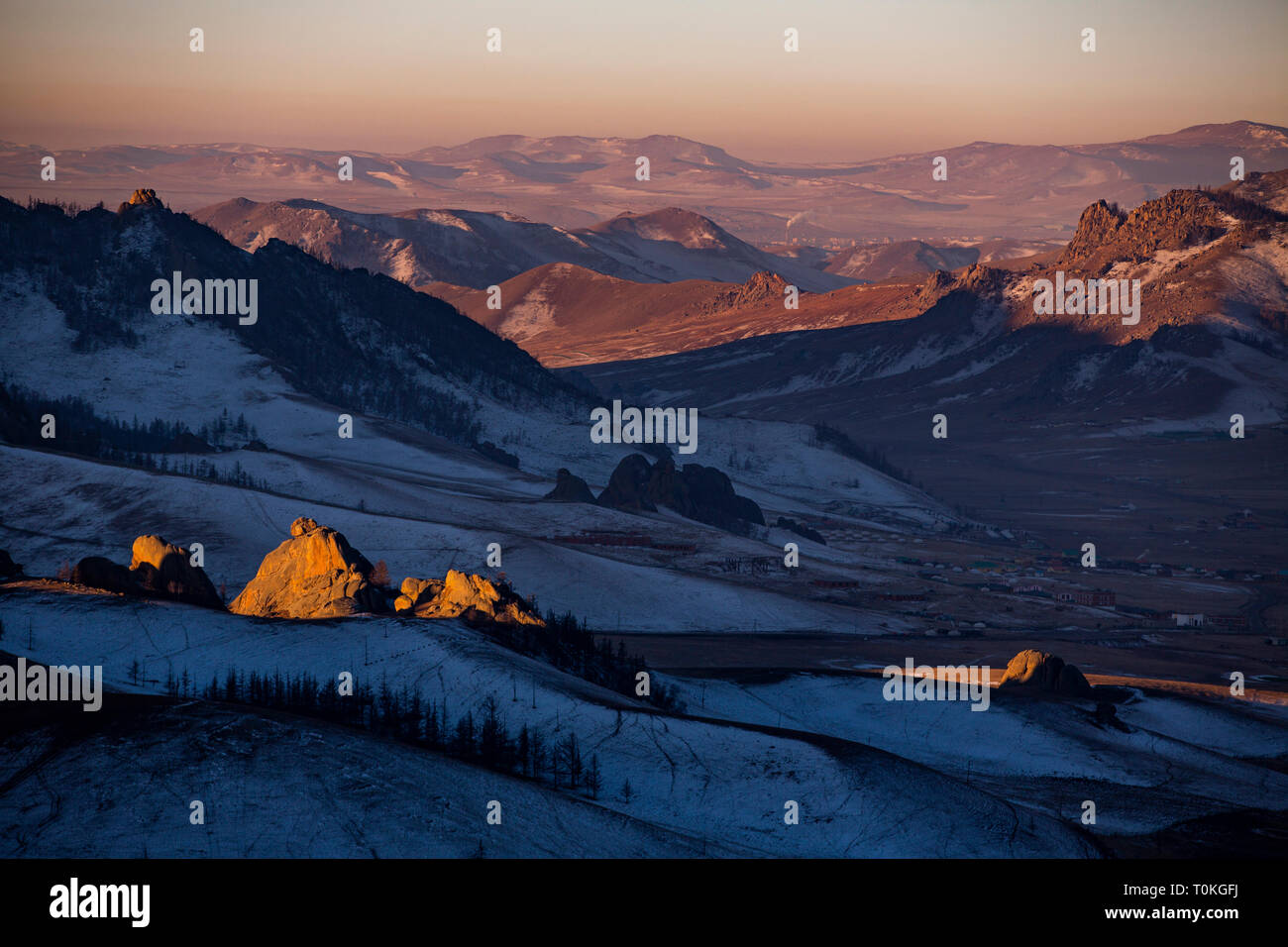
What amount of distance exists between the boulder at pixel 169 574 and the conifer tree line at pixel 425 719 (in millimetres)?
21219

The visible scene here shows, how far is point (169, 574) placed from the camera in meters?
96.8

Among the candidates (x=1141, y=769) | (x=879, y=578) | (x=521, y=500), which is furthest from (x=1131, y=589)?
(x=1141, y=769)

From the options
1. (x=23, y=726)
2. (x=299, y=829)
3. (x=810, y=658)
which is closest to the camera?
(x=299, y=829)

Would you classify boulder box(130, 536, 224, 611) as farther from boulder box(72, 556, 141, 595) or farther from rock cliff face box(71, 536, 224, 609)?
boulder box(72, 556, 141, 595)

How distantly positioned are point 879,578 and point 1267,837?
97.5m

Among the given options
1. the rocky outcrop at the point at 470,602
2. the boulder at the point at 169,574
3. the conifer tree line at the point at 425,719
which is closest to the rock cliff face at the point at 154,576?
the boulder at the point at 169,574

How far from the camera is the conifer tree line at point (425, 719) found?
65.7 meters

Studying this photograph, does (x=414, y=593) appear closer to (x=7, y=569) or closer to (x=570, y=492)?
(x=7, y=569)

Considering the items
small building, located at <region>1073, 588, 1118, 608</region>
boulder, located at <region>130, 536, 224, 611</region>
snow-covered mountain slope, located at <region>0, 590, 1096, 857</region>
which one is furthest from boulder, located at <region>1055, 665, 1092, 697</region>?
small building, located at <region>1073, 588, 1118, 608</region>

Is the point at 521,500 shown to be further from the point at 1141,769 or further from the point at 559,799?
the point at 559,799

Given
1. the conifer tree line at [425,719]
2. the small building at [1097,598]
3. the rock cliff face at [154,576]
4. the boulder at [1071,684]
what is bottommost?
the small building at [1097,598]

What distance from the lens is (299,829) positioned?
50875mm

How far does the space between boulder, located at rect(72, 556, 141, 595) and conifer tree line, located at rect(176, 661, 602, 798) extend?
17.1m

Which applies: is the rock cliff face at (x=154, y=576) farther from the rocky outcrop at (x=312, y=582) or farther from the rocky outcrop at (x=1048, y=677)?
the rocky outcrop at (x=1048, y=677)
